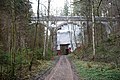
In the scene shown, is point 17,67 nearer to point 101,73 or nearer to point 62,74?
point 62,74

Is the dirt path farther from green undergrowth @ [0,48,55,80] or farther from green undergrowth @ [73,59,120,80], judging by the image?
green undergrowth @ [0,48,55,80]

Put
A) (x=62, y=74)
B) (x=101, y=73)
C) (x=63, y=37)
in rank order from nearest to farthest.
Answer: (x=101, y=73)
(x=62, y=74)
(x=63, y=37)

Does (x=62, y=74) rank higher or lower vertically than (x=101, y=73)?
lower

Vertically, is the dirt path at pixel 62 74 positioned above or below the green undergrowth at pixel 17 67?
below

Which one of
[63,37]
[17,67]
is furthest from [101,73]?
[63,37]

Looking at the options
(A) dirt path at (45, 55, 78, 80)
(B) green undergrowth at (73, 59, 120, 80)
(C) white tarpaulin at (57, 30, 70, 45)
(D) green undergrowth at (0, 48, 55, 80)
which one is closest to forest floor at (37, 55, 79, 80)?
(A) dirt path at (45, 55, 78, 80)

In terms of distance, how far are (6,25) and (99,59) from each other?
11799 mm

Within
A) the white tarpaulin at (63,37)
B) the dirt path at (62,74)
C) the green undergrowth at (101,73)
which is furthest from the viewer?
the white tarpaulin at (63,37)

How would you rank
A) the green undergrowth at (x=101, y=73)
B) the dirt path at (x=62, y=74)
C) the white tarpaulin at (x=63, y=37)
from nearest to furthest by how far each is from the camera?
the green undergrowth at (x=101, y=73) < the dirt path at (x=62, y=74) < the white tarpaulin at (x=63, y=37)

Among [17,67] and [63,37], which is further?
[63,37]

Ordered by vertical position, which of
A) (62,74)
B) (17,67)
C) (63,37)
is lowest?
(63,37)

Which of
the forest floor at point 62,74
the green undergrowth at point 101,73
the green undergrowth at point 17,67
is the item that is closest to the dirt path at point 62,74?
the forest floor at point 62,74

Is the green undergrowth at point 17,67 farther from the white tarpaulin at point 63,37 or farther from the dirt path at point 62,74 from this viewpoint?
the white tarpaulin at point 63,37

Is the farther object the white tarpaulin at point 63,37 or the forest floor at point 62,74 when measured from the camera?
the white tarpaulin at point 63,37
